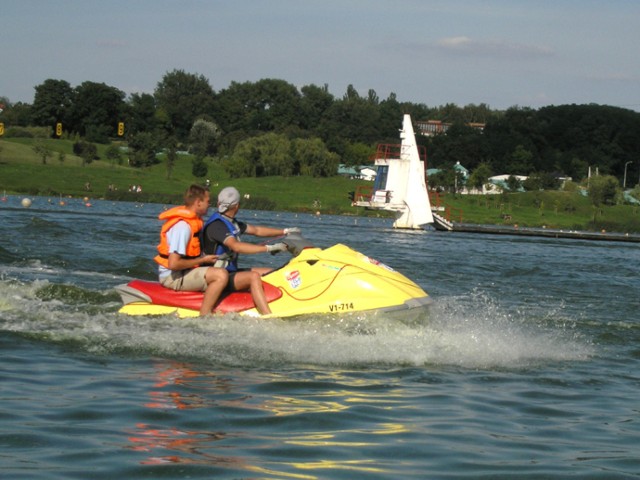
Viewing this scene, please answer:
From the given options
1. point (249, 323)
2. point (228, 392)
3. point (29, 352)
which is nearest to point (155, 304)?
point (249, 323)

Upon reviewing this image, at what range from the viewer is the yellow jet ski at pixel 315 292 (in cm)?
983

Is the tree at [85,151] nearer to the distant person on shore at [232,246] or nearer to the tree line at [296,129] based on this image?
the tree line at [296,129]

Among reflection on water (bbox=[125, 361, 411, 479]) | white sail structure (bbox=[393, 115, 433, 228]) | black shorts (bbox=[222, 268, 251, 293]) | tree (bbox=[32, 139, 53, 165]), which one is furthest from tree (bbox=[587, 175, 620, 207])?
reflection on water (bbox=[125, 361, 411, 479])

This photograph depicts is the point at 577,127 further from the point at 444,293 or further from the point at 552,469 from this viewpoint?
the point at 552,469

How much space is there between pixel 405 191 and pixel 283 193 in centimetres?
3137

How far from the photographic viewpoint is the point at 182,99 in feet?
475

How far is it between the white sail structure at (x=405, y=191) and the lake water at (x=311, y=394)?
36.8 metres

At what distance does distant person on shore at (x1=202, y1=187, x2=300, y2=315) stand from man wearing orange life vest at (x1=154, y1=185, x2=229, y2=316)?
0.13 meters

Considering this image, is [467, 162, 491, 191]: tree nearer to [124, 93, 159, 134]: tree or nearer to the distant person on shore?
[124, 93, 159, 134]: tree

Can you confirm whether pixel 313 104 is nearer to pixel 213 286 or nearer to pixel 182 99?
pixel 182 99

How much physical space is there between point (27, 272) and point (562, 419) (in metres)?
10.4

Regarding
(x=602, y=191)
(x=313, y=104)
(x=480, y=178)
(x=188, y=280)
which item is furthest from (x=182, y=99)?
(x=188, y=280)

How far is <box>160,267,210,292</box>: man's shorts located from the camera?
10086mm

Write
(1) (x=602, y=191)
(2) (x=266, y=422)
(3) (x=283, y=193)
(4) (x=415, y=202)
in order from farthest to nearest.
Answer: (1) (x=602, y=191) < (3) (x=283, y=193) < (4) (x=415, y=202) < (2) (x=266, y=422)
